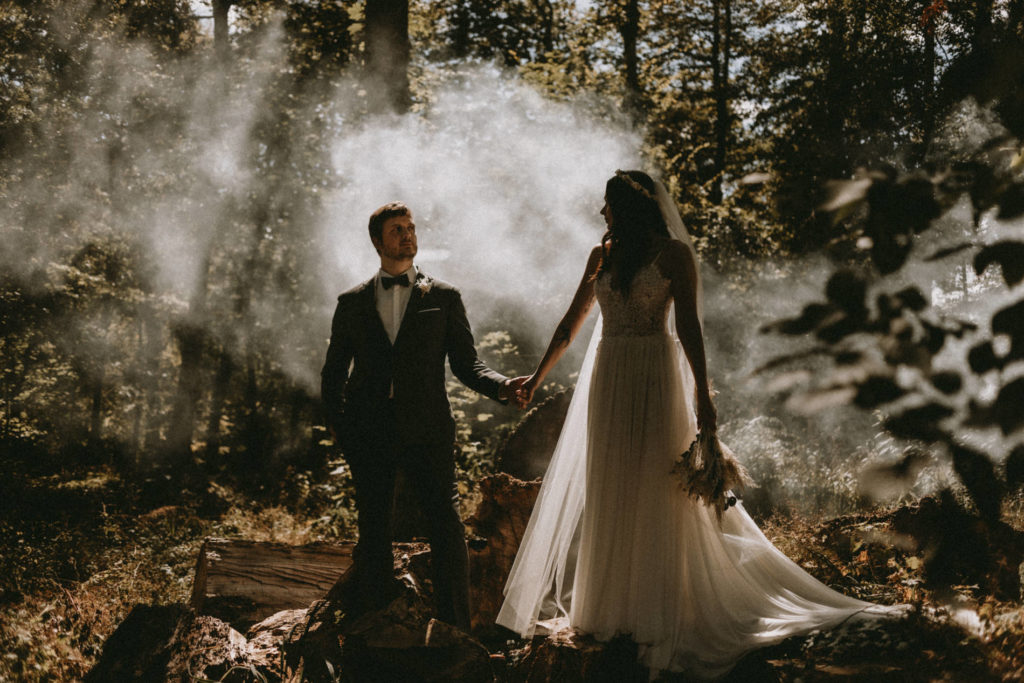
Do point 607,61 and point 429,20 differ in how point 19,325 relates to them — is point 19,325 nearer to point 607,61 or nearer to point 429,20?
point 429,20

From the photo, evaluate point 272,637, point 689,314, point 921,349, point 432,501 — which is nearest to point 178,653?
point 272,637

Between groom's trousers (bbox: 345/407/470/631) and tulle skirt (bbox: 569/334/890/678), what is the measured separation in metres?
0.66

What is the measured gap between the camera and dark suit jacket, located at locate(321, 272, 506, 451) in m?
3.71

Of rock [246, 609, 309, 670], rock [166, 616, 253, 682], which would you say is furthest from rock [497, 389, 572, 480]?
rock [166, 616, 253, 682]

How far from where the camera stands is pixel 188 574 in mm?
6031

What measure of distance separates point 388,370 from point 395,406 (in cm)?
19

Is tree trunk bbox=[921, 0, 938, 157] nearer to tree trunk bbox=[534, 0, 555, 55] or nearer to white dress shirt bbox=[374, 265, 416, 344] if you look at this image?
white dress shirt bbox=[374, 265, 416, 344]

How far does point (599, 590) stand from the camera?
3.27 meters

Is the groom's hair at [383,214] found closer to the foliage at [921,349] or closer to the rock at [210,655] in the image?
the rock at [210,655]

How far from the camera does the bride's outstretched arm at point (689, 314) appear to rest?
3236 millimetres

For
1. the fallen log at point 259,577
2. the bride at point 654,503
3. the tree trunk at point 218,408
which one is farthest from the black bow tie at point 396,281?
the tree trunk at point 218,408

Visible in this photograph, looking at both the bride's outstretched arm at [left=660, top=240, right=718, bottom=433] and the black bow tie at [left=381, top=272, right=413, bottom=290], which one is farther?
the black bow tie at [left=381, top=272, right=413, bottom=290]

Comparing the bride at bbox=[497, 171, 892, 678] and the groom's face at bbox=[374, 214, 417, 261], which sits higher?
the groom's face at bbox=[374, 214, 417, 261]

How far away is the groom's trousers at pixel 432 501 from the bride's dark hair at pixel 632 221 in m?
1.29
